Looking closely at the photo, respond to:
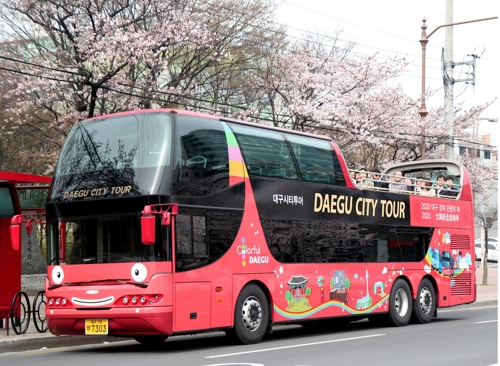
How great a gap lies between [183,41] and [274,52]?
26.0 feet

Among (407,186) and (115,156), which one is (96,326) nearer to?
(115,156)

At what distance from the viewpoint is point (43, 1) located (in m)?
24.5

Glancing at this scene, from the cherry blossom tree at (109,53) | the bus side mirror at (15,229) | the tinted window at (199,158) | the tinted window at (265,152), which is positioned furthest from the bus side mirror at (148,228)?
the cherry blossom tree at (109,53)

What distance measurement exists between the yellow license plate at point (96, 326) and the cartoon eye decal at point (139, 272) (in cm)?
84

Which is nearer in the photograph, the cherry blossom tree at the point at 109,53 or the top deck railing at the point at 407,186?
the top deck railing at the point at 407,186

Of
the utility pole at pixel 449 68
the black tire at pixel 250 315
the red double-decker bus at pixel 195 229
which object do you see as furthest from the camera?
the utility pole at pixel 449 68

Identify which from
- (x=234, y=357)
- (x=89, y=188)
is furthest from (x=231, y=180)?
(x=234, y=357)

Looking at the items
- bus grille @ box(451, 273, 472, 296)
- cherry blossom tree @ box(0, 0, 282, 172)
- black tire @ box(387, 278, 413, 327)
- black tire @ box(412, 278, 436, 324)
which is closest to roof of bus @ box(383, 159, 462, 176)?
bus grille @ box(451, 273, 472, 296)

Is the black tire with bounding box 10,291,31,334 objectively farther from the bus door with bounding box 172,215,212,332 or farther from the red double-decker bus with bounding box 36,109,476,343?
the bus door with bounding box 172,215,212,332

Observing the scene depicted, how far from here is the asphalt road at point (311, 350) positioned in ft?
38.3

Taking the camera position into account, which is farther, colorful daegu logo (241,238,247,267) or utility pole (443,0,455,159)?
utility pole (443,0,455,159)

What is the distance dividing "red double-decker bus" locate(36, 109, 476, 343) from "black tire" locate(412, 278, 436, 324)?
2657 mm

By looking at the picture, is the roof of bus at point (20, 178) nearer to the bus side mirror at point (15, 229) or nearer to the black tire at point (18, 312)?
the bus side mirror at point (15, 229)

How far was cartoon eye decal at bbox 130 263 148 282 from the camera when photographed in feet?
42.1
